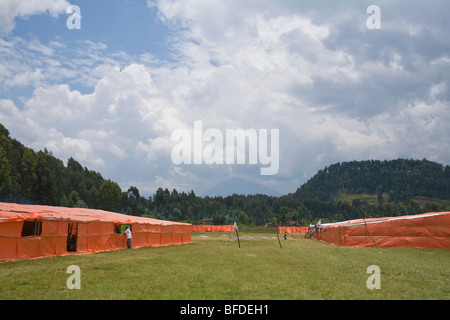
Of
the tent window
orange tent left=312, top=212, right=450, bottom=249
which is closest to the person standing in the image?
the tent window

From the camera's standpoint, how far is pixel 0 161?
9300 centimetres

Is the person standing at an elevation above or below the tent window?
below

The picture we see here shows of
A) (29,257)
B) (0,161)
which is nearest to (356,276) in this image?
(29,257)

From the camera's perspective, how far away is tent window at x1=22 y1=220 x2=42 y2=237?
25.3 m

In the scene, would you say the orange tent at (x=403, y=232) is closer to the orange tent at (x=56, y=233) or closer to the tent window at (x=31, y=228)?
the orange tent at (x=56, y=233)

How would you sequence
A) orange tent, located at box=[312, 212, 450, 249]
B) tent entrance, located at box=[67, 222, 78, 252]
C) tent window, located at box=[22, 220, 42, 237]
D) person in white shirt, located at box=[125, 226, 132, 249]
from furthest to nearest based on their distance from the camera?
person in white shirt, located at box=[125, 226, 132, 249], orange tent, located at box=[312, 212, 450, 249], tent entrance, located at box=[67, 222, 78, 252], tent window, located at box=[22, 220, 42, 237]

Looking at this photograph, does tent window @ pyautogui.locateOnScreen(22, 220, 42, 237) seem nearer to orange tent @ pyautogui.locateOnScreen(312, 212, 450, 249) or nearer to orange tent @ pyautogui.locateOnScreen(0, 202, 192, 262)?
orange tent @ pyautogui.locateOnScreen(0, 202, 192, 262)

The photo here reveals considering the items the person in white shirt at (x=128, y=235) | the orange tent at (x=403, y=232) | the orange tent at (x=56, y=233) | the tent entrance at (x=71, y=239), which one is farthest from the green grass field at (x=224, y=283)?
the orange tent at (x=403, y=232)

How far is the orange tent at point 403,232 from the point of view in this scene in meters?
35.4

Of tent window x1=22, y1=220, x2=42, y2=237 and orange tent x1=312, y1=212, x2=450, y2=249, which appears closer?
tent window x1=22, y1=220, x2=42, y2=237

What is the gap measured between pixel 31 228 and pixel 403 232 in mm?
33251

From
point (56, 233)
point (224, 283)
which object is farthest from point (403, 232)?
point (56, 233)

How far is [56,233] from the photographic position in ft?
89.5
